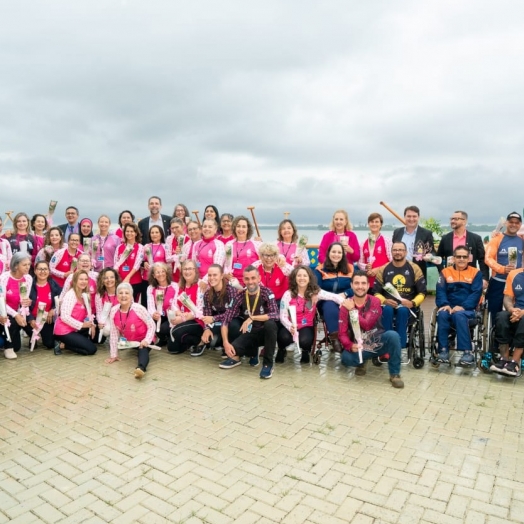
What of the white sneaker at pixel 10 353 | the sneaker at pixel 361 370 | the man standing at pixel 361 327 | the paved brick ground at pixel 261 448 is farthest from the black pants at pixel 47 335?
the sneaker at pixel 361 370

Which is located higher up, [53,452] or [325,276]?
[325,276]

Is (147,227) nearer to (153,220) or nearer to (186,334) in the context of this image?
(153,220)

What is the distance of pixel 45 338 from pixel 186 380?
9.33 feet

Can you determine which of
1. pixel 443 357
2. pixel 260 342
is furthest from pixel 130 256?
pixel 443 357

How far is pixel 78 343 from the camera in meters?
6.59

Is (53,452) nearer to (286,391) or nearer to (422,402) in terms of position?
(286,391)

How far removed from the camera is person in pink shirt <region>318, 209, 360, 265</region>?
22.3ft

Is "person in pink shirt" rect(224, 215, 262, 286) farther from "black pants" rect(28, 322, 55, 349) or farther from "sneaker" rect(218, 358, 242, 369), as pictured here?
"black pants" rect(28, 322, 55, 349)

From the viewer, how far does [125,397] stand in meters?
4.91

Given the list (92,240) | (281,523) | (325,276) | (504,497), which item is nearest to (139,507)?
(281,523)

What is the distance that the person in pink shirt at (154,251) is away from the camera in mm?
7312

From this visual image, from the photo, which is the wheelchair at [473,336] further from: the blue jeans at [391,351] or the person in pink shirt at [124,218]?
the person in pink shirt at [124,218]

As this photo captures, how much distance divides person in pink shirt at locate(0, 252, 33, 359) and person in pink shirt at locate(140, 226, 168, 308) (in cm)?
172

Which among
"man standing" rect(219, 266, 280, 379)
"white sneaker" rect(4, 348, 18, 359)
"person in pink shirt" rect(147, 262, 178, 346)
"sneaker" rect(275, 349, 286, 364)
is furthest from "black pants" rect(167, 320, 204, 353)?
"white sneaker" rect(4, 348, 18, 359)
